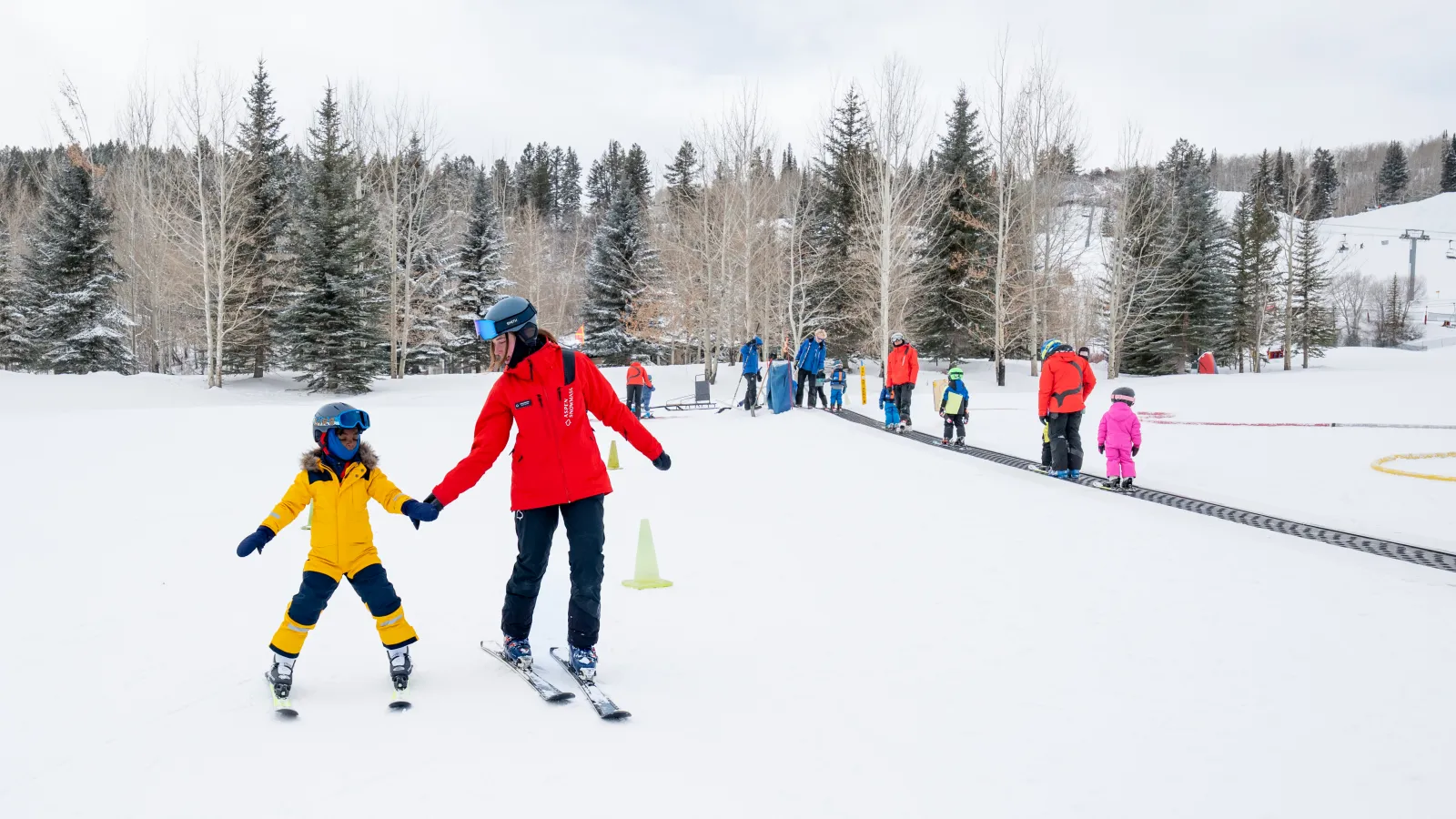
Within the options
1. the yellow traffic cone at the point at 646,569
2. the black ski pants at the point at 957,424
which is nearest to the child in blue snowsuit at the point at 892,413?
the black ski pants at the point at 957,424

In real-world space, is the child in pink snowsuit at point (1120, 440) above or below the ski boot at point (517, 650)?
above

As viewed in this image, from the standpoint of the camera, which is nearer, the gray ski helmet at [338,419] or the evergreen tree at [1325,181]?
the gray ski helmet at [338,419]

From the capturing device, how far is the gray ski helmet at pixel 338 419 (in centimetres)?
395

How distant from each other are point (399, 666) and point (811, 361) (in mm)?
17063

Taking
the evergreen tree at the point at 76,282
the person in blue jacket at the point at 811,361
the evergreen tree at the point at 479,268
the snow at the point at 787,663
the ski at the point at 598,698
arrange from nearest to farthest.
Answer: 1. the snow at the point at 787,663
2. the ski at the point at 598,698
3. the person in blue jacket at the point at 811,361
4. the evergreen tree at the point at 76,282
5. the evergreen tree at the point at 479,268

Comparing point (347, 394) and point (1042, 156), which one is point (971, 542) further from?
point (1042, 156)

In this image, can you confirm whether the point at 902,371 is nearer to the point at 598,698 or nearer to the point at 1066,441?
the point at 1066,441

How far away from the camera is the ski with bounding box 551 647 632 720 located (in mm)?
3744

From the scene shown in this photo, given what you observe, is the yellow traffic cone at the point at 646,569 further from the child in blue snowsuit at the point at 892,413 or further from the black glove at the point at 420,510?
the child in blue snowsuit at the point at 892,413

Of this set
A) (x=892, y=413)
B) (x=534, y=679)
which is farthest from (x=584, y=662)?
(x=892, y=413)

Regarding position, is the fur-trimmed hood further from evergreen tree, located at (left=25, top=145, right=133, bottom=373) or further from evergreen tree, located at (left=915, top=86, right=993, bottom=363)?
evergreen tree, located at (left=25, top=145, right=133, bottom=373)

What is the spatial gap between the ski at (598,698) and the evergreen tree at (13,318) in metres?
40.6

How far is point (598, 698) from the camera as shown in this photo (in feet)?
12.9

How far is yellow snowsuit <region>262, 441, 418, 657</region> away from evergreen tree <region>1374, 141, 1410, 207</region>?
→ 16650cm
